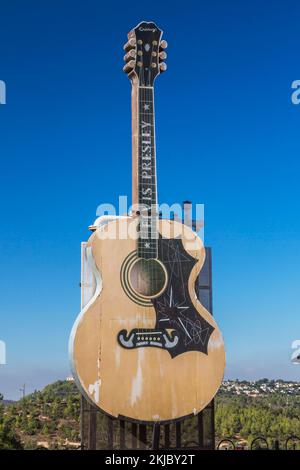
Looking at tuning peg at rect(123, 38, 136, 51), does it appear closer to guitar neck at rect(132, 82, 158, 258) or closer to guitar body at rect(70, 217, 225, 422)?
guitar neck at rect(132, 82, 158, 258)

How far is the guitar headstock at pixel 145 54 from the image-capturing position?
44.2 feet

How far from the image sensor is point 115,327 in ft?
39.5

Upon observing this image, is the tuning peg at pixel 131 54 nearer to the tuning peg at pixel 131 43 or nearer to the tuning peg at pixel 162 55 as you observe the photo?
the tuning peg at pixel 131 43

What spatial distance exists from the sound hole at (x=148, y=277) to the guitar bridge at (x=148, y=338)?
0.62m

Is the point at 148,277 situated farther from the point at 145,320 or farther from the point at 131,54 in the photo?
the point at 131,54

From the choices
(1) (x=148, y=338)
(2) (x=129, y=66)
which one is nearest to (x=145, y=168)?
(2) (x=129, y=66)

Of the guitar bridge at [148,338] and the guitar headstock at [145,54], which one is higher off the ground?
the guitar headstock at [145,54]

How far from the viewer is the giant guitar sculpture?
38.9ft

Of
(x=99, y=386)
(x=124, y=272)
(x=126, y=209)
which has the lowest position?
(x=99, y=386)

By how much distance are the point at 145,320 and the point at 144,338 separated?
0.29 meters

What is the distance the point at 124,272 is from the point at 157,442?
2.71 metres

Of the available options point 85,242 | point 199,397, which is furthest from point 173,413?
point 85,242

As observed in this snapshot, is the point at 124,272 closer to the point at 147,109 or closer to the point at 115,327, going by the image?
the point at 115,327

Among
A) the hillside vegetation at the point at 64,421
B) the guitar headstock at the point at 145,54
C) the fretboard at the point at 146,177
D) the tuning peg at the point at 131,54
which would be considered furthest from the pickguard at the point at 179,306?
the hillside vegetation at the point at 64,421
